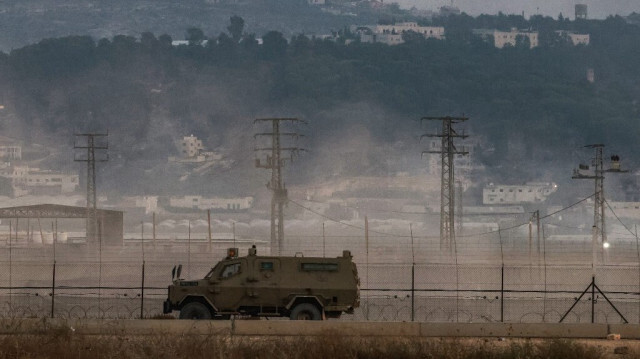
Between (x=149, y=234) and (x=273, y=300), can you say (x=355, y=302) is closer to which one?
(x=273, y=300)

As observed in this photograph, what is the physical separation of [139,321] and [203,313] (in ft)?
9.37

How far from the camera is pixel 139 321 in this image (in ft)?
129

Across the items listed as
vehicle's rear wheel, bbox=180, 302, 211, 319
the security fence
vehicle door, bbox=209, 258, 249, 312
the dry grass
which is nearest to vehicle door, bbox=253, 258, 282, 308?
vehicle door, bbox=209, 258, 249, 312

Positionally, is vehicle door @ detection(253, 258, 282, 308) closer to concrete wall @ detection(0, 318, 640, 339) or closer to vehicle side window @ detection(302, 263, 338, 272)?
vehicle side window @ detection(302, 263, 338, 272)

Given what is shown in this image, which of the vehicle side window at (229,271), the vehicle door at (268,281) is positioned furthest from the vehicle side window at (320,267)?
the vehicle side window at (229,271)

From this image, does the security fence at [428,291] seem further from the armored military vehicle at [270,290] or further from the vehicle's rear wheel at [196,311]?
the armored military vehicle at [270,290]

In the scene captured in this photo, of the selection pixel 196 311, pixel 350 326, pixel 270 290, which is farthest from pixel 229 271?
pixel 350 326

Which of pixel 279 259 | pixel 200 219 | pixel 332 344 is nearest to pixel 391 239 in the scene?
pixel 200 219

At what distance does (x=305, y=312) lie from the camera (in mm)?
42000

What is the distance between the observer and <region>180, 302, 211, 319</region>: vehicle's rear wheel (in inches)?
1641

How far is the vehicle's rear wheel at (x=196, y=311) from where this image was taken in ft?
137

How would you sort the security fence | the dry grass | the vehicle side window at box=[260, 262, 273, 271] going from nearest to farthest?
the dry grass → the vehicle side window at box=[260, 262, 273, 271] → the security fence

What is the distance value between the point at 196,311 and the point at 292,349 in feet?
26.5

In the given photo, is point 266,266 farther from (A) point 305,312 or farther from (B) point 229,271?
(A) point 305,312
